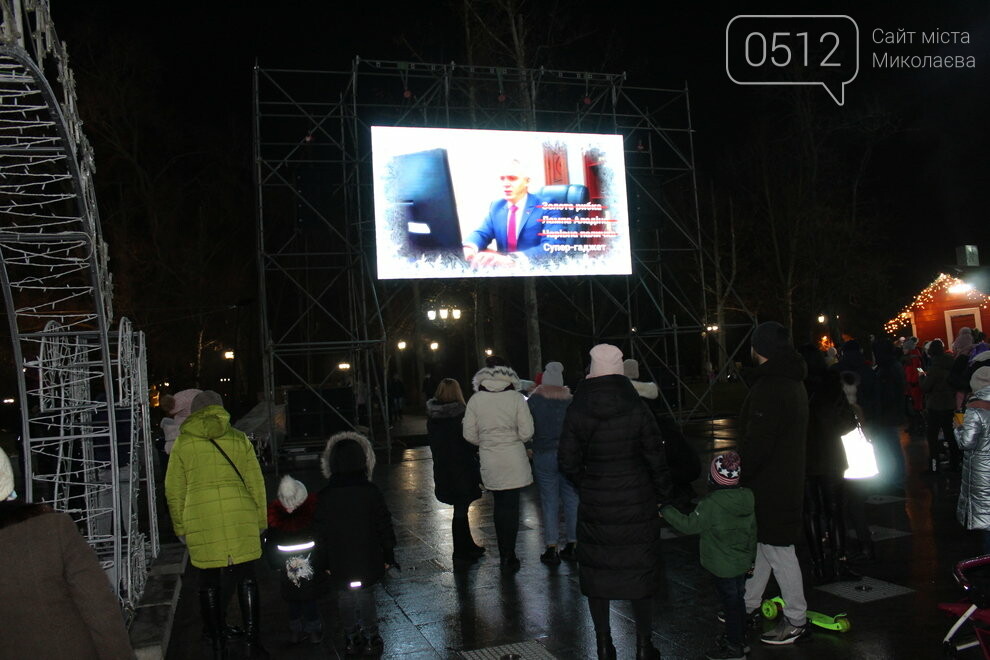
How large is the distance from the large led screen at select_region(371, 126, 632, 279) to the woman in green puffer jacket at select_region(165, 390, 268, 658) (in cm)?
940

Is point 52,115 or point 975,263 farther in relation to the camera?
point 975,263

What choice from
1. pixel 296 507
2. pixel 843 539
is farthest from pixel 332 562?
pixel 843 539

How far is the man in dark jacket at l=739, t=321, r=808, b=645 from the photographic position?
4.62m

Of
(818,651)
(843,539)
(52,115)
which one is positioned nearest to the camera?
Answer: (52,115)

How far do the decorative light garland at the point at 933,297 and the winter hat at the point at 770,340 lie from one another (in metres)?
23.9

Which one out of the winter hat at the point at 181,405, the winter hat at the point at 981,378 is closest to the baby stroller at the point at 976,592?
the winter hat at the point at 981,378

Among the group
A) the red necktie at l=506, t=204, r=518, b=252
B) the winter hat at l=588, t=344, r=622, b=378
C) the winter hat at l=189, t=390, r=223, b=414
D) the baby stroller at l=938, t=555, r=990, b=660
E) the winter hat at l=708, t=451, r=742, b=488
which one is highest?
the red necktie at l=506, t=204, r=518, b=252

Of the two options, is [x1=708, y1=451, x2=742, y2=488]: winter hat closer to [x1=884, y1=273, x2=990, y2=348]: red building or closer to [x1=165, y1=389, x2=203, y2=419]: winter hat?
[x1=165, y1=389, x2=203, y2=419]: winter hat

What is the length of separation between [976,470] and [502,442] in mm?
3331

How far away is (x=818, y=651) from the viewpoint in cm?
459

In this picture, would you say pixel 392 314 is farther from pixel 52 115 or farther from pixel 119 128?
pixel 52 115

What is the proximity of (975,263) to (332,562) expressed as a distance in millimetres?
24807

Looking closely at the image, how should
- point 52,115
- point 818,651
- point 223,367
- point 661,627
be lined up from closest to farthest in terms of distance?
point 52,115 < point 818,651 < point 661,627 < point 223,367

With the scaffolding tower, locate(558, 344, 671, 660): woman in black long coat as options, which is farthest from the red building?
the scaffolding tower
